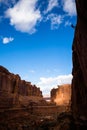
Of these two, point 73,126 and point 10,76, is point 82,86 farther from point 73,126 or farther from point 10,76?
point 10,76

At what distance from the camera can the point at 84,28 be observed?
11.6 meters

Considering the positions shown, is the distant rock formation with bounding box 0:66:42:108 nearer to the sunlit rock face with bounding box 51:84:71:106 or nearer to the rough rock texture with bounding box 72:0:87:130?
the sunlit rock face with bounding box 51:84:71:106

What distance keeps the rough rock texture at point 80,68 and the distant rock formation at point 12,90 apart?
33194 mm

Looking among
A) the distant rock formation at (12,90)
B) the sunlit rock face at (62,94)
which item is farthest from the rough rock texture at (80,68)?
the sunlit rock face at (62,94)

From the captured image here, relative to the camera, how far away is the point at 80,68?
655 inches

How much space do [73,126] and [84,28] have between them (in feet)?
34.7

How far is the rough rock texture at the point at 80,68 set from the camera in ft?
36.5

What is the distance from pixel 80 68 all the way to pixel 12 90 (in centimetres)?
5511

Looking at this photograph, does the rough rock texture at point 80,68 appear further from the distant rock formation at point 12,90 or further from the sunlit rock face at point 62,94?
the sunlit rock face at point 62,94

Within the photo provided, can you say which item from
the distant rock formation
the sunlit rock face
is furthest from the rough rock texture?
the sunlit rock face

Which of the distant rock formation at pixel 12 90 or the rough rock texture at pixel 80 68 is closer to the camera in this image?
the rough rock texture at pixel 80 68

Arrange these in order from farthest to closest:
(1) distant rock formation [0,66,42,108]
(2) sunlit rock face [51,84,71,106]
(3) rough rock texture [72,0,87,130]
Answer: (2) sunlit rock face [51,84,71,106], (1) distant rock formation [0,66,42,108], (3) rough rock texture [72,0,87,130]

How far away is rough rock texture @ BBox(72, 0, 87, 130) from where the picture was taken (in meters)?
11.1

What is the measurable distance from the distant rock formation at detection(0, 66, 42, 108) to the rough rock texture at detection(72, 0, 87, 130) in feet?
109
